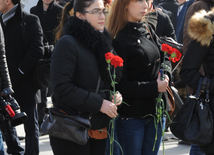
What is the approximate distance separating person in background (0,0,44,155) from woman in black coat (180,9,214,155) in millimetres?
2065

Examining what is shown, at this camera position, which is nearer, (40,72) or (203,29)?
(203,29)

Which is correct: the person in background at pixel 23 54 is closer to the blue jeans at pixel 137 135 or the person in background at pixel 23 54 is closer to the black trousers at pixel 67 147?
the blue jeans at pixel 137 135

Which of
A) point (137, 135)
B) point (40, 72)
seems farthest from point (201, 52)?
point (40, 72)

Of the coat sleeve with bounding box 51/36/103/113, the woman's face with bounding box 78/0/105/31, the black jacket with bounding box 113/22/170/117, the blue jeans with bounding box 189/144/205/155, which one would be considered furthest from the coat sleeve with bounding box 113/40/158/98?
A: the blue jeans with bounding box 189/144/205/155

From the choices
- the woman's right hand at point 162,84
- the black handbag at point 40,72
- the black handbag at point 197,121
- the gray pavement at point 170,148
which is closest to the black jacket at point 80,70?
the woman's right hand at point 162,84

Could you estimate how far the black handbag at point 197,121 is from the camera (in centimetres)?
→ 282

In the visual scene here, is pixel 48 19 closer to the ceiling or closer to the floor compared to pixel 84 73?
closer to the floor

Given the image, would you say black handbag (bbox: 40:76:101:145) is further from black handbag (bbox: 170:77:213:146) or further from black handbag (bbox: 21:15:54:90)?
black handbag (bbox: 21:15:54:90)

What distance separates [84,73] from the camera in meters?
2.62

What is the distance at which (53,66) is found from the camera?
2.59 metres

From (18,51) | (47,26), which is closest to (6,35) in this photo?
(18,51)

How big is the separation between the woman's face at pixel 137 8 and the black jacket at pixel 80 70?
47 centimetres

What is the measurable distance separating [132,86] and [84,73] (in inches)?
20.4

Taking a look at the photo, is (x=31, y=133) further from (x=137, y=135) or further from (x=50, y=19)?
(x=50, y=19)
